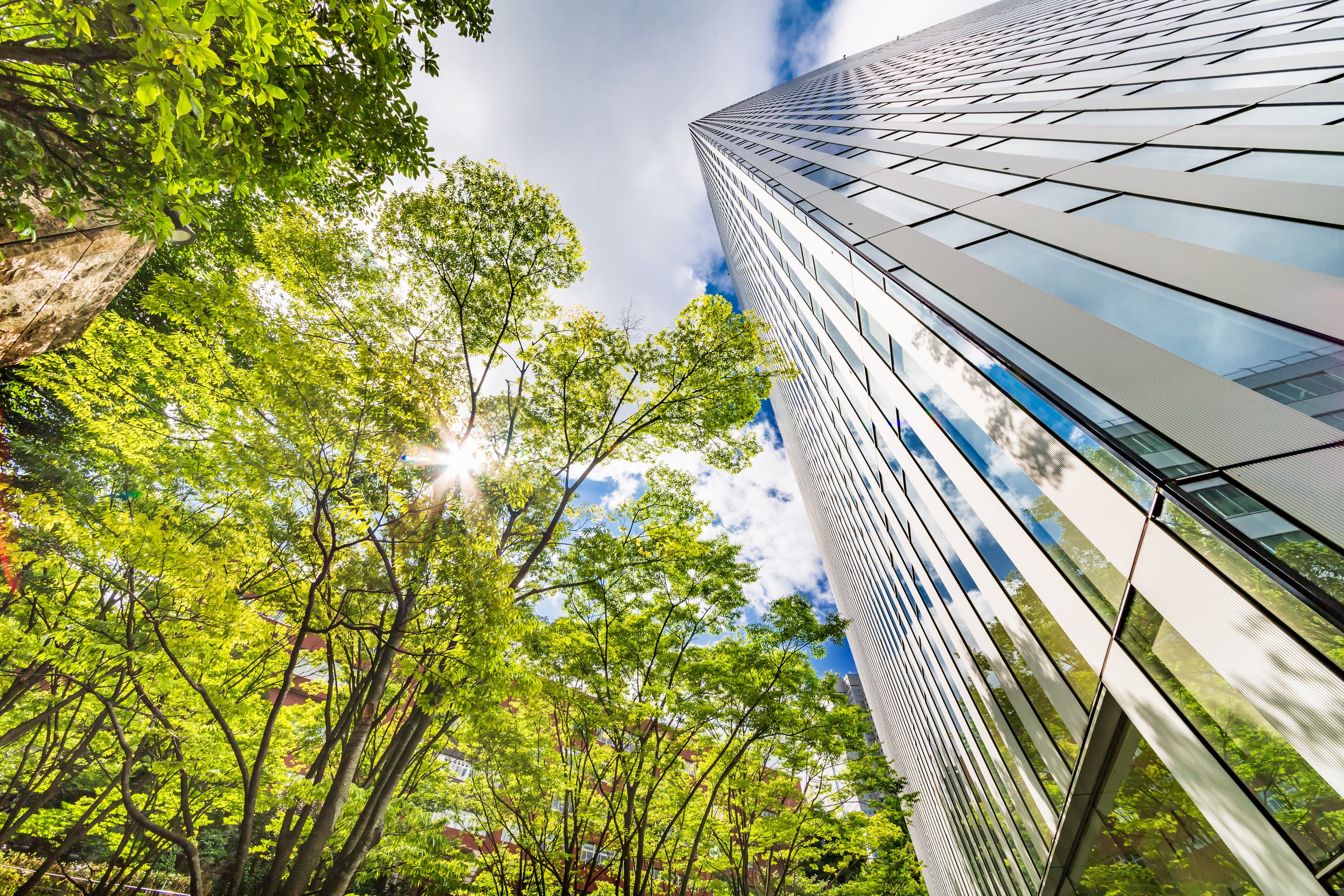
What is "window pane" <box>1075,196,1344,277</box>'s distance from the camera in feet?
13.8

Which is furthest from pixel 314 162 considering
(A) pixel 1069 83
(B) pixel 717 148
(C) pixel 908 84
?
(B) pixel 717 148

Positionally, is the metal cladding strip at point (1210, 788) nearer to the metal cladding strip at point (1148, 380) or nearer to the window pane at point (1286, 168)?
the metal cladding strip at point (1148, 380)

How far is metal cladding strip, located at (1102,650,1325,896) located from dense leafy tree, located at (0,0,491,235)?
8347 millimetres

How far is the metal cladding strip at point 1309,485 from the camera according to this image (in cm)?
296

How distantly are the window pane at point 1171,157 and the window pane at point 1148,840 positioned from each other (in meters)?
7.54

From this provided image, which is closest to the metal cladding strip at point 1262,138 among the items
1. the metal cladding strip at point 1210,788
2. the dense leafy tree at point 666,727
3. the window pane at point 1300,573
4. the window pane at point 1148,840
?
the window pane at point 1300,573

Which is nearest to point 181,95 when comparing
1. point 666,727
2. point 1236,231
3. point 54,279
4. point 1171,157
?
point 54,279

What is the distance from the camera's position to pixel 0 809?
34.2ft

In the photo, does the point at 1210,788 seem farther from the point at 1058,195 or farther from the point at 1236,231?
the point at 1058,195

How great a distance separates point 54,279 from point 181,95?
4688mm

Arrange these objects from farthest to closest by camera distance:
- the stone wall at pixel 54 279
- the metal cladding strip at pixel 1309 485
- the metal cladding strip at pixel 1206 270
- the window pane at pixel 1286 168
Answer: the window pane at pixel 1286 168
the stone wall at pixel 54 279
the metal cladding strip at pixel 1206 270
the metal cladding strip at pixel 1309 485

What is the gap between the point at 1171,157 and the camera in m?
6.66

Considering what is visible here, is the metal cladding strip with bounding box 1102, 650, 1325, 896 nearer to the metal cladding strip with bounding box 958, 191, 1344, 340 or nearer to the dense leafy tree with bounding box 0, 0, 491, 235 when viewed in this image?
the metal cladding strip with bounding box 958, 191, 1344, 340

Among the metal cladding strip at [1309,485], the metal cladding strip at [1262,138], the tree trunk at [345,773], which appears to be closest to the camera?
the metal cladding strip at [1309,485]
